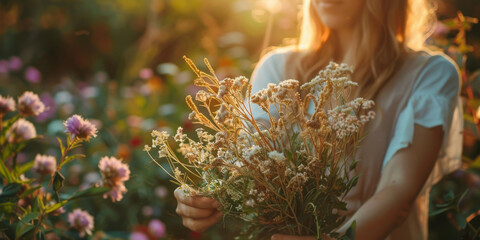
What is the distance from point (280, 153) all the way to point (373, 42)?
63cm

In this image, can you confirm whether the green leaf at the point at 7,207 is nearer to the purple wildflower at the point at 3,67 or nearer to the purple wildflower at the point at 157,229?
the purple wildflower at the point at 157,229

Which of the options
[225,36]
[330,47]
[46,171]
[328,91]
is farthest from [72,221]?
[225,36]

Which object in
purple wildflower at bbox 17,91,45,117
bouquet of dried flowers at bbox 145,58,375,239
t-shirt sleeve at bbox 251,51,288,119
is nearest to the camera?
bouquet of dried flowers at bbox 145,58,375,239

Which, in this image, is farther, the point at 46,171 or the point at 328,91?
the point at 46,171

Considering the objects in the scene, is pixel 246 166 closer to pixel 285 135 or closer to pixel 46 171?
pixel 285 135

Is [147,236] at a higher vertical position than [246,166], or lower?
lower

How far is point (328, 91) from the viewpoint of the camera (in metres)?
0.77

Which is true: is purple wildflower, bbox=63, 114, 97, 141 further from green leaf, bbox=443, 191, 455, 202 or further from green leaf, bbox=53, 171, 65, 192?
green leaf, bbox=443, 191, 455, 202

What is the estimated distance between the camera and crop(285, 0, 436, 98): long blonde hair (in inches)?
48.6

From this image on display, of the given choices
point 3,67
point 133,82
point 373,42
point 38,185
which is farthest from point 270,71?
point 3,67

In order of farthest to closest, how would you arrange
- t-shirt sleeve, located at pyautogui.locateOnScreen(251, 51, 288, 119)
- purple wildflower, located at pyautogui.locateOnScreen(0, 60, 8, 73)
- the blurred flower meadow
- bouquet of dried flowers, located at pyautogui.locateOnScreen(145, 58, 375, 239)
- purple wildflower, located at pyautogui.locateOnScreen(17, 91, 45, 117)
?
purple wildflower, located at pyautogui.locateOnScreen(0, 60, 8, 73), the blurred flower meadow, t-shirt sleeve, located at pyautogui.locateOnScreen(251, 51, 288, 119), purple wildflower, located at pyautogui.locateOnScreen(17, 91, 45, 117), bouquet of dried flowers, located at pyautogui.locateOnScreen(145, 58, 375, 239)

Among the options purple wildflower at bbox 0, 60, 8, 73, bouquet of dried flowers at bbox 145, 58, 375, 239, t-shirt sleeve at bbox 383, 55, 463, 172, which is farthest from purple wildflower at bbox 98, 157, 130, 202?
purple wildflower at bbox 0, 60, 8, 73

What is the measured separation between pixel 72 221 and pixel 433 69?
86 cm

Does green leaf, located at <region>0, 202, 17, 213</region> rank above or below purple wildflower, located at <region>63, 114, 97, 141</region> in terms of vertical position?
below
